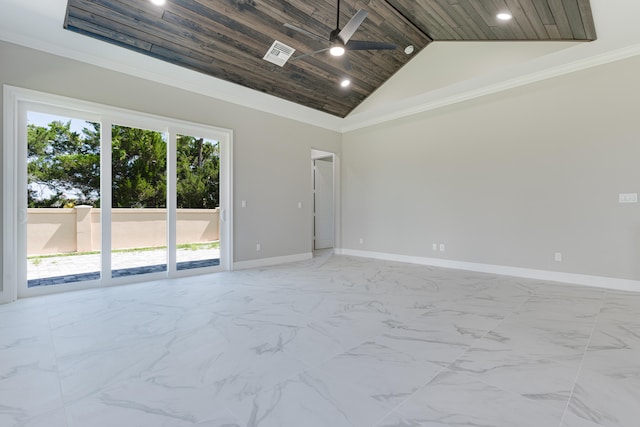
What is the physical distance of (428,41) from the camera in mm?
5367

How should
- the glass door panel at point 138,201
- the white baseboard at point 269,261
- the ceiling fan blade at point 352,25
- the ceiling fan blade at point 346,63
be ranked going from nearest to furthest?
the ceiling fan blade at point 352,25 → the ceiling fan blade at point 346,63 → the glass door panel at point 138,201 → the white baseboard at point 269,261

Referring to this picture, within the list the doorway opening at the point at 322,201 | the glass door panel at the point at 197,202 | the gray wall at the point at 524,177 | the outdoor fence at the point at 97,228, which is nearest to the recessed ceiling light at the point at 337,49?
the glass door panel at the point at 197,202

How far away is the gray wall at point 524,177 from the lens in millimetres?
4145

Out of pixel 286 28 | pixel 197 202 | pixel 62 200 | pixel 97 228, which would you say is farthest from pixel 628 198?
pixel 62 200

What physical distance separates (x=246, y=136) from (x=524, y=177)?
471 cm

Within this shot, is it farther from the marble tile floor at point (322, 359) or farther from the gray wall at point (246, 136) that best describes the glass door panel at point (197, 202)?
the marble tile floor at point (322, 359)

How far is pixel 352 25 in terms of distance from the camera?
10.8 ft

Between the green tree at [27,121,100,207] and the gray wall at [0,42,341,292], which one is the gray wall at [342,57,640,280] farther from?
the green tree at [27,121,100,207]

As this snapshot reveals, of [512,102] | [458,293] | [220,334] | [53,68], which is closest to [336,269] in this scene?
[458,293]

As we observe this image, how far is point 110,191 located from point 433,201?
530 centimetres

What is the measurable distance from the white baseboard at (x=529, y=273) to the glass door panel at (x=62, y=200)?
17.0 ft

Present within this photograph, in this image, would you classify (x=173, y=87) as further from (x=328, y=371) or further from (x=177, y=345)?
(x=328, y=371)

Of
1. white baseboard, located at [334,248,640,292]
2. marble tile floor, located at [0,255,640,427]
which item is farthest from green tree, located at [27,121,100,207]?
white baseboard, located at [334,248,640,292]

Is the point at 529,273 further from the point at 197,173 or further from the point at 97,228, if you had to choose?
the point at 97,228
